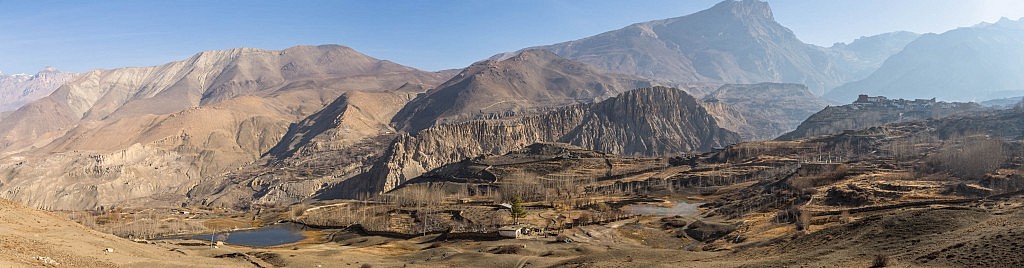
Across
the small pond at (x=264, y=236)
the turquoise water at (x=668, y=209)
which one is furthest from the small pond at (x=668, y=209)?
the small pond at (x=264, y=236)

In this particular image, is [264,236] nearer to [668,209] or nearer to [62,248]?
[668,209]

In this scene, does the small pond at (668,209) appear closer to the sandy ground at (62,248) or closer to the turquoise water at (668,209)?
the turquoise water at (668,209)

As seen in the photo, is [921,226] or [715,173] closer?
[921,226]

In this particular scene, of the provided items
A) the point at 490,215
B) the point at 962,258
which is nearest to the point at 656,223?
the point at 490,215

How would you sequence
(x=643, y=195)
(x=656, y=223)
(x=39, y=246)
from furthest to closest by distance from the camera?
(x=643, y=195) → (x=656, y=223) → (x=39, y=246)

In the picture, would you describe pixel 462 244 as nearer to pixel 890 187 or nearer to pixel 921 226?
pixel 921 226

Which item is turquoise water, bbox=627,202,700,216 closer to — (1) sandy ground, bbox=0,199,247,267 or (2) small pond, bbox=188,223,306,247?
(2) small pond, bbox=188,223,306,247

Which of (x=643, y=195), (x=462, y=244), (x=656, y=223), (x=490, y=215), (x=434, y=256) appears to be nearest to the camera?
(x=434, y=256)
